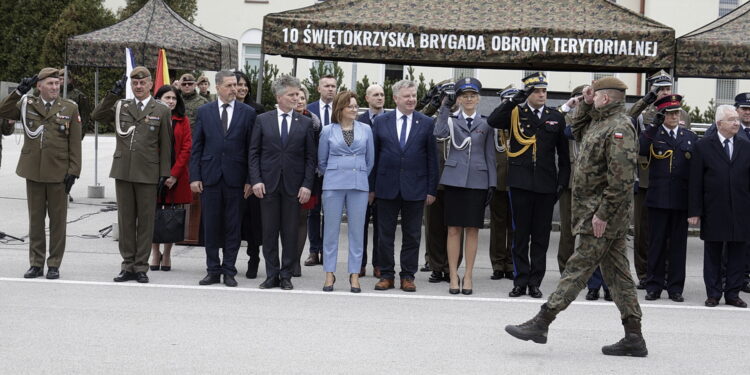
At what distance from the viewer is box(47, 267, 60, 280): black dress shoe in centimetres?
925

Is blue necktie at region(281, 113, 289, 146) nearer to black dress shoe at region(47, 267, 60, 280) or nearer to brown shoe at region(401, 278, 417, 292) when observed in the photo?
brown shoe at region(401, 278, 417, 292)

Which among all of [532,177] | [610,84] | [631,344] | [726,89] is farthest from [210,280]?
[726,89]

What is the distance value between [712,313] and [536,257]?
1634 millimetres

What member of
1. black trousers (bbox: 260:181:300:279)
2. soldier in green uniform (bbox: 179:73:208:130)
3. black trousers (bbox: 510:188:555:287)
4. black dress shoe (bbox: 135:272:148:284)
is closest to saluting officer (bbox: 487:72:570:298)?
black trousers (bbox: 510:188:555:287)

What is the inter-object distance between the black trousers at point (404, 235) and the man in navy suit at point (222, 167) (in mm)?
1334

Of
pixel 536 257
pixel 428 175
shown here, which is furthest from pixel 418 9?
pixel 536 257

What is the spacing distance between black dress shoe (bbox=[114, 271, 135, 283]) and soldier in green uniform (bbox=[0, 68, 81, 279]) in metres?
0.57

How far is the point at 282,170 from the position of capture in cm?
924

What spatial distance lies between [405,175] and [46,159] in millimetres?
3378

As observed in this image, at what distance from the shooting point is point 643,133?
9.55 m

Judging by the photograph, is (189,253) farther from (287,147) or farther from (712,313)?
(712,313)

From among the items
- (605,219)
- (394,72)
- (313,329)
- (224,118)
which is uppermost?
(394,72)

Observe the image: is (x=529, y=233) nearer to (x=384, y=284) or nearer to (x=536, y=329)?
(x=384, y=284)

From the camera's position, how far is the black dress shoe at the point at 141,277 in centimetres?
930
